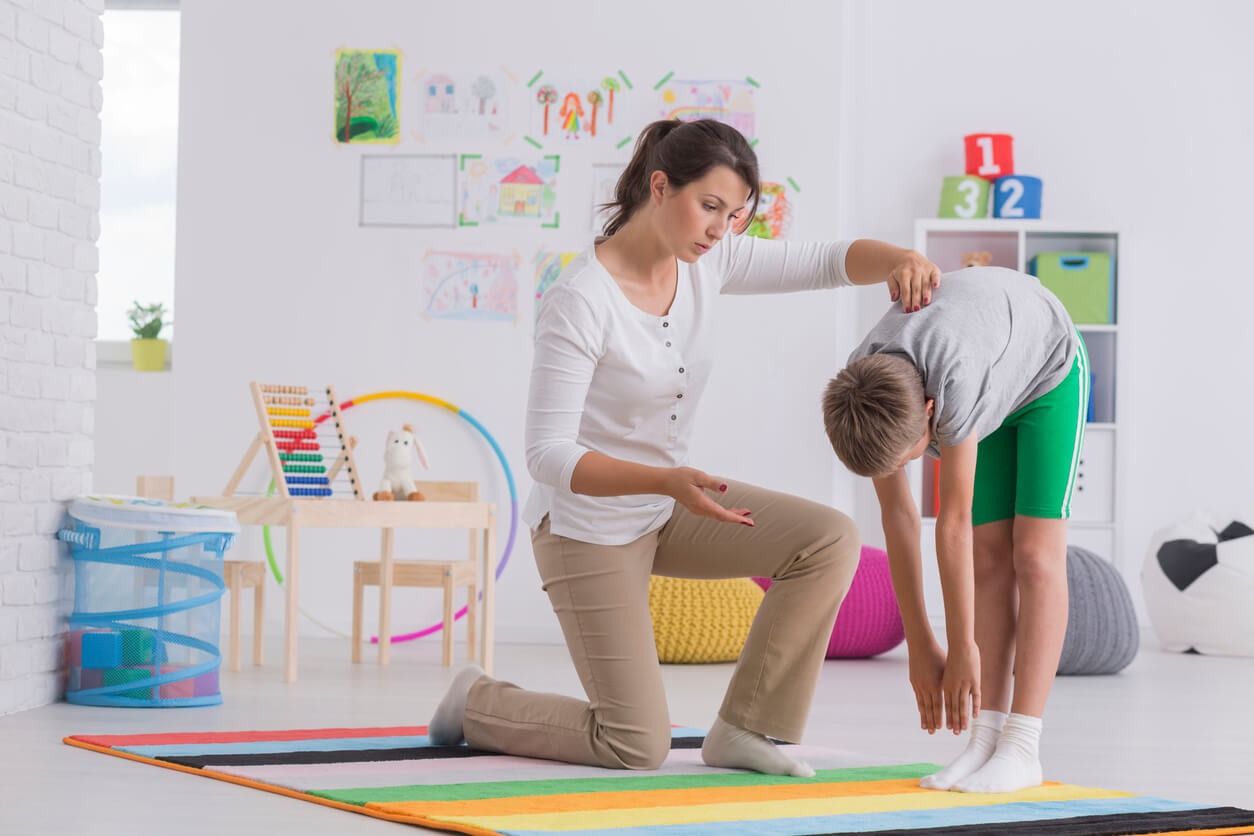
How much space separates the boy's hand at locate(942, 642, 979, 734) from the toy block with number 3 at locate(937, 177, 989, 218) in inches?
122

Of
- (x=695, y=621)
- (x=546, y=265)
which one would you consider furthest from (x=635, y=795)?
(x=546, y=265)

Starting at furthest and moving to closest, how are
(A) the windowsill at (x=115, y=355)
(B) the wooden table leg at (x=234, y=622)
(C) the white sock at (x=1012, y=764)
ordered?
(A) the windowsill at (x=115, y=355), (B) the wooden table leg at (x=234, y=622), (C) the white sock at (x=1012, y=764)

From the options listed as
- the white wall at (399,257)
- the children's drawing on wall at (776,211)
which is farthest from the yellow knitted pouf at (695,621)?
the children's drawing on wall at (776,211)

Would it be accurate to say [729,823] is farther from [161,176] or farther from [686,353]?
[161,176]

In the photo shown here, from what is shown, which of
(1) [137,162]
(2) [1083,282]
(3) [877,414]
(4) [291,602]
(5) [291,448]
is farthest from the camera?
(1) [137,162]

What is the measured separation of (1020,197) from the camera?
4703 millimetres

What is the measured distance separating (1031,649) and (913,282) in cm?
55

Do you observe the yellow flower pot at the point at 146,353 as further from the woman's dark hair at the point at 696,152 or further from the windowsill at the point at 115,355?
the woman's dark hair at the point at 696,152

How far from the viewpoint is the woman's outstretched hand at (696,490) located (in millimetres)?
1789

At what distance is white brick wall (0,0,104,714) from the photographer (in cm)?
266

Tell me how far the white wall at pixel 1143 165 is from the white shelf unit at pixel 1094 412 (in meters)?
0.20

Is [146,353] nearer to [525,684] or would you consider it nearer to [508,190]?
[508,190]

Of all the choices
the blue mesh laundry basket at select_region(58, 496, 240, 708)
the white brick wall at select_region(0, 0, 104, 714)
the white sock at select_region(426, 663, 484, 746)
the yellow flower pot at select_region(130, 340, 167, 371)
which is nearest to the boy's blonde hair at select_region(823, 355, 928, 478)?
the white sock at select_region(426, 663, 484, 746)

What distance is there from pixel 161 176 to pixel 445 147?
148cm
